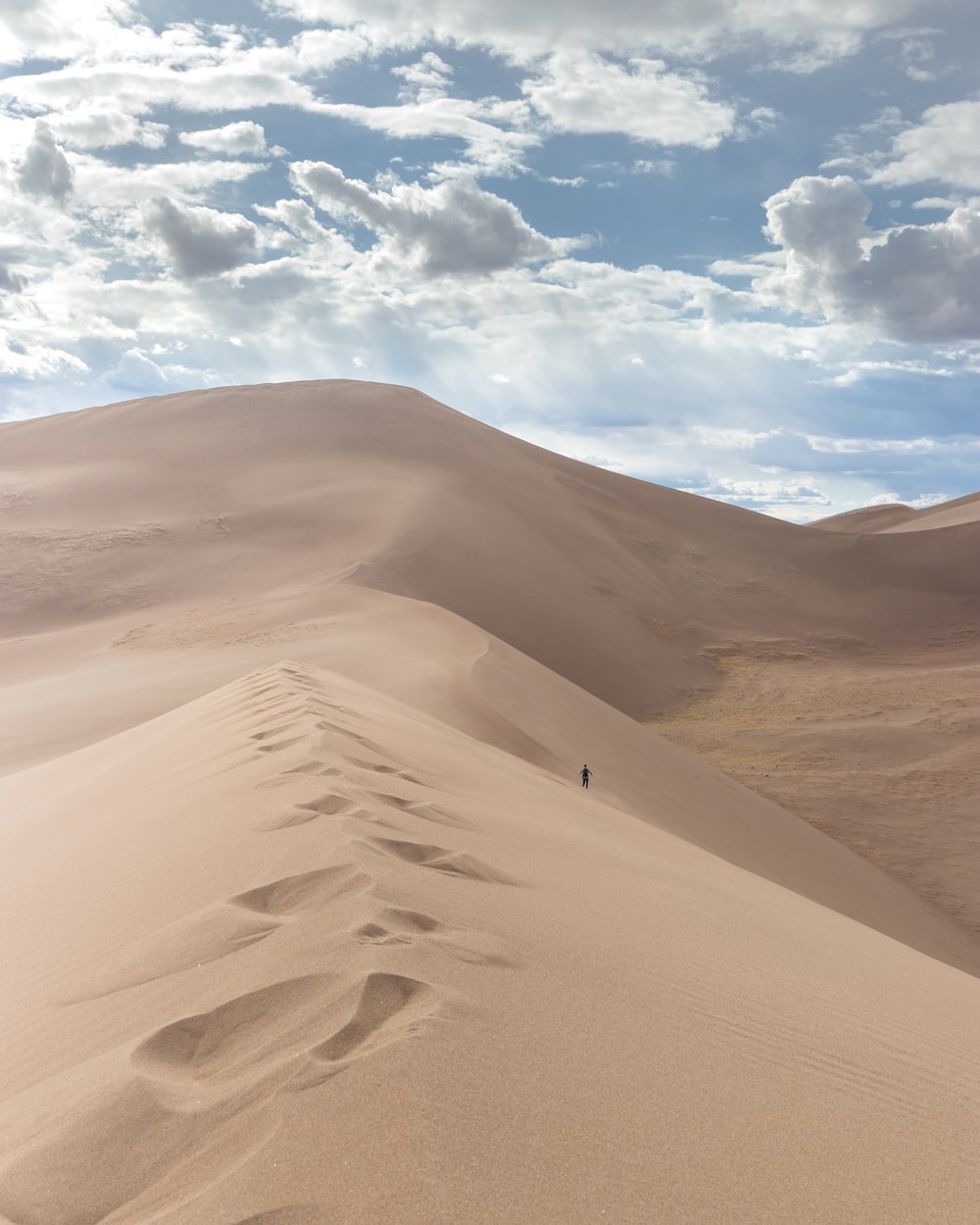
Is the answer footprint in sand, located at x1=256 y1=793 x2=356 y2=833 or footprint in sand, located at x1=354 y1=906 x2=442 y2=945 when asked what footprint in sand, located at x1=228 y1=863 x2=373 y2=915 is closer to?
footprint in sand, located at x1=354 y1=906 x2=442 y2=945

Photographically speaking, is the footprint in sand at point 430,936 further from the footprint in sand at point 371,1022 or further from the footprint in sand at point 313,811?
the footprint in sand at point 313,811

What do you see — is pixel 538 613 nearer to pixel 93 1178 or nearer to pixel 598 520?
pixel 598 520

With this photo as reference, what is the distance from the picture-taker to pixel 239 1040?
2.25 metres

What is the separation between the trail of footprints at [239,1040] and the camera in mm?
1799

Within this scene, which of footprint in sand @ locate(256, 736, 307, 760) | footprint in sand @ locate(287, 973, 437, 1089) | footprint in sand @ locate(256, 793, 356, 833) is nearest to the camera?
footprint in sand @ locate(287, 973, 437, 1089)

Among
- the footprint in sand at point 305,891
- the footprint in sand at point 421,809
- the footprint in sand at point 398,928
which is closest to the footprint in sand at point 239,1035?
the footprint in sand at point 398,928

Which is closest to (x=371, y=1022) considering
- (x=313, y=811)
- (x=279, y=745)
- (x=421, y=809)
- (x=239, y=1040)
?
(x=239, y=1040)

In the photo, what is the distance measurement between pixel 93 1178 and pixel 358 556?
85.3 feet

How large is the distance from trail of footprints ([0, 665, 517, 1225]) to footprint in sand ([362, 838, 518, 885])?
0.5 inches

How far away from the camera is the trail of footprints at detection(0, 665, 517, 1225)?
5.90 ft

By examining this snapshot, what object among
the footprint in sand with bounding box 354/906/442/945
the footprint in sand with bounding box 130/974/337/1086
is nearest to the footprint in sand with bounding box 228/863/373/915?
the footprint in sand with bounding box 354/906/442/945

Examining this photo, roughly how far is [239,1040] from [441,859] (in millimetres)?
1495

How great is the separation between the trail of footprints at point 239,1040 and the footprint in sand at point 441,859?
0.01 meters

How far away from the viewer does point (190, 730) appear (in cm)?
734
